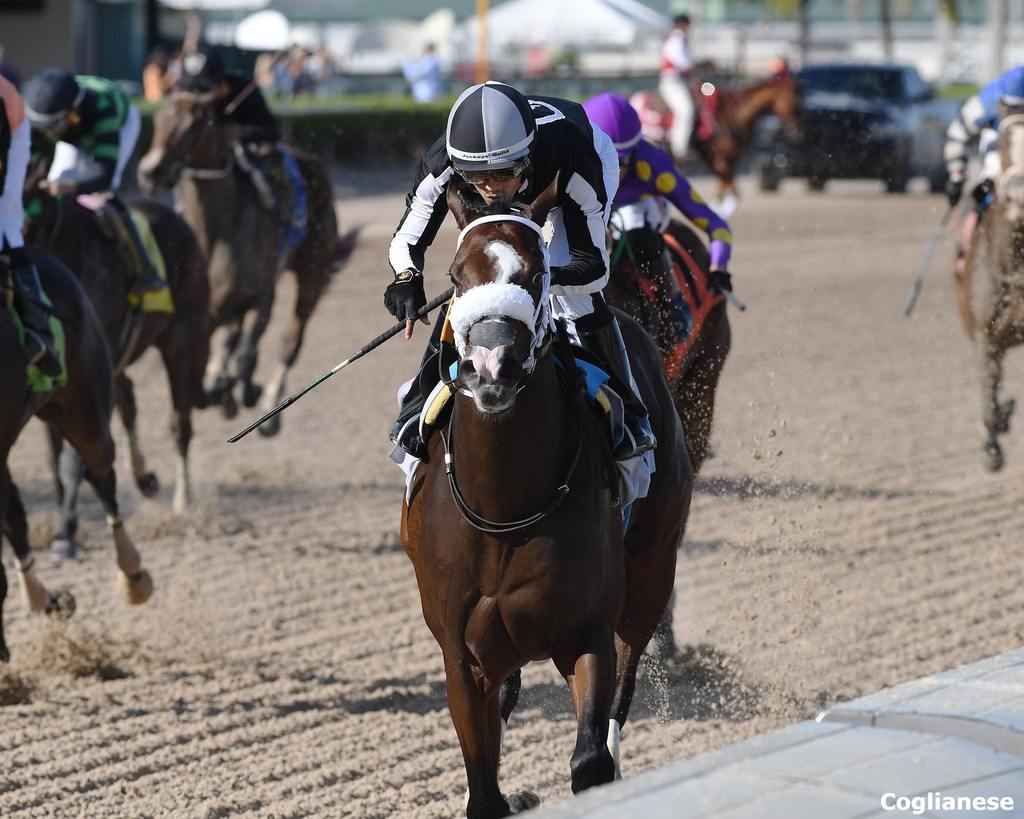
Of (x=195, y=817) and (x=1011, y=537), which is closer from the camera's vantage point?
(x=195, y=817)

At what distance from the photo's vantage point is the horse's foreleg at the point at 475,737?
12.9 ft

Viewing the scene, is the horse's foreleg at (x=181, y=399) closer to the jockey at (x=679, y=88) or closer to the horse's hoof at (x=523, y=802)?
the horse's hoof at (x=523, y=802)

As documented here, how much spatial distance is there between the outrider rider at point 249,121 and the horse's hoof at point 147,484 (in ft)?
6.84

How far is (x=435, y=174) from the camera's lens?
4.10 m

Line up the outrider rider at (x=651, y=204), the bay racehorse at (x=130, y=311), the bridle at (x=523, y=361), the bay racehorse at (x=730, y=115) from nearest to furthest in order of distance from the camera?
1. the bridle at (x=523, y=361)
2. the outrider rider at (x=651, y=204)
3. the bay racehorse at (x=130, y=311)
4. the bay racehorse at (x=730, y=115)

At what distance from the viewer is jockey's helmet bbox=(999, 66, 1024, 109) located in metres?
8.38

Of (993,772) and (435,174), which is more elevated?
(435,174)

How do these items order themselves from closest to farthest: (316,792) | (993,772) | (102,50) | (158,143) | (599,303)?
1. (993,772)
2. (599,303)
3. (316,792)
4. (158,143)
5. (102,50)

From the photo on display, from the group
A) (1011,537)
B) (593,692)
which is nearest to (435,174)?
(593,692)

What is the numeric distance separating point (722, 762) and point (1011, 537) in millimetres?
4897

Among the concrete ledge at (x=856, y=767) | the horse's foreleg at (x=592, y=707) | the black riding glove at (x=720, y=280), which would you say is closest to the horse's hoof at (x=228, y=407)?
the black riding glove at (x=720, y=280)

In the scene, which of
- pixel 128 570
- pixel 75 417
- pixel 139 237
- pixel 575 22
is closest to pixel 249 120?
pixel 139 237

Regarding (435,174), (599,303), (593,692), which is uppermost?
(435,174)

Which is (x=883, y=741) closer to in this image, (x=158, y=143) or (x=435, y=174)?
(x=435, y=174)
